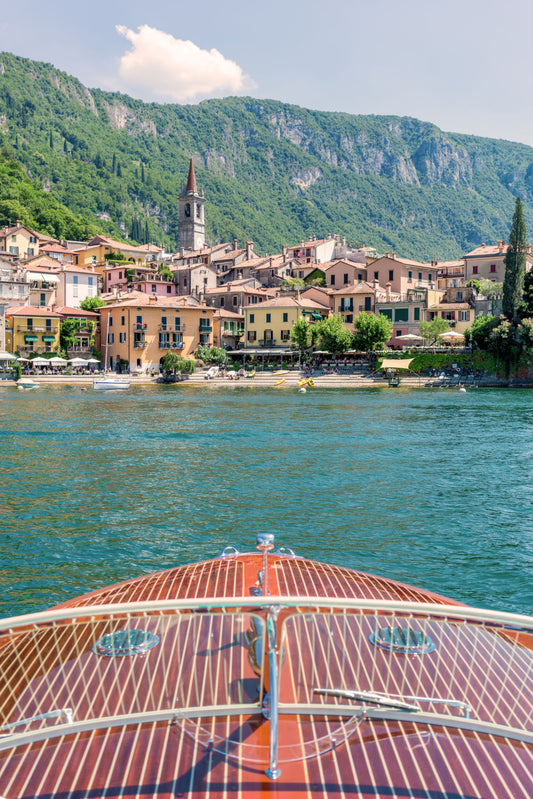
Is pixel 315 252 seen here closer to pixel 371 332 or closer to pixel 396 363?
pixel 371 332

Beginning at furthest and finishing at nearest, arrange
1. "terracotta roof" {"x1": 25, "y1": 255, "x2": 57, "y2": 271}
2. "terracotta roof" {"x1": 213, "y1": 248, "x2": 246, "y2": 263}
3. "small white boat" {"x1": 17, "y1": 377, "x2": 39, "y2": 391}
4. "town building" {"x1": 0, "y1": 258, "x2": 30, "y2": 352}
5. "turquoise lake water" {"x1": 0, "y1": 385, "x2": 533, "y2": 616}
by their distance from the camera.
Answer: "terracotta roof" {"x1": 213, "y1": 248, "x2": 246, "y2": 263} < "terracotta roof" {"x1": 25, "y1": 255, "x2": 57, "y2": 271} < "town building" {"x1": 0, "y1": 258, "x2": 30, "y2": 352} < "small white boat" {"x1": 17, "y1": 377, "x2": 39, "y2": 391} < "turquoise lake water" {"x1": 0, "y1": 385, "x2": 533, "y2": 616}

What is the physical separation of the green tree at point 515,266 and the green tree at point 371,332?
41.0 feet

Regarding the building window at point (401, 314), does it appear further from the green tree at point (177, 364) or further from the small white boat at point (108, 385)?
the small white boat at point (108, 385)

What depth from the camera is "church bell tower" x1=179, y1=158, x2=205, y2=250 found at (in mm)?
134125

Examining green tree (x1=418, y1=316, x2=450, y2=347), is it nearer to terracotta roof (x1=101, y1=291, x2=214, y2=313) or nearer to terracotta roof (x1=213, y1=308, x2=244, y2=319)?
terracotta roof (x1=213, y1=308, x2=244, y2=319)

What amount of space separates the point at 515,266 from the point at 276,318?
2795 cm

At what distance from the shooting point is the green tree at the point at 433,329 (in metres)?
69.1

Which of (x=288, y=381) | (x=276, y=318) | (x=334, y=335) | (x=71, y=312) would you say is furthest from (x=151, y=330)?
(x=334, y=335)

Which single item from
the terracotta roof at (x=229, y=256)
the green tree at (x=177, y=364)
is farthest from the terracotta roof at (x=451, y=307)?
the terracotta roof at (x=229, y=256)

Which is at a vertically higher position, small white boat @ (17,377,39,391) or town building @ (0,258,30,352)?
town building @ (0,258,30,352)

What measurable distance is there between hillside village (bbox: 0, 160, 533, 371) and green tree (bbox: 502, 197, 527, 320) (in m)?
9.99

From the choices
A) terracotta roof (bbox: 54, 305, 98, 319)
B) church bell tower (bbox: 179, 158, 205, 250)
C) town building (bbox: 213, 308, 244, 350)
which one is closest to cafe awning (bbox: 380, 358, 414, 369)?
town building (bbox: 213, 308, 244, 350)

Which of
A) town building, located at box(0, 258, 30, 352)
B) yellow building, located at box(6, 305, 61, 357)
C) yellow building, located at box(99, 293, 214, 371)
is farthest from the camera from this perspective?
town building, located at box(0, 258, 30, 352)

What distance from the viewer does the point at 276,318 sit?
78.4 metres
